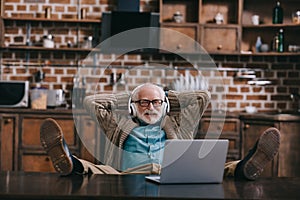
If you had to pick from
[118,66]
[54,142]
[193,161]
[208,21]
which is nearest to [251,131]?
[208,21]

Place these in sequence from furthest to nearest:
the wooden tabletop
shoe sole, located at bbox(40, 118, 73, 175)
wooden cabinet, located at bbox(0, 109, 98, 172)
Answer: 1. wooden cabinet, located at bbox(0, 109, 98, 172)
2. shoe sole, located at bbox(40, 118, 73, 175)
3. the wooden tabletop

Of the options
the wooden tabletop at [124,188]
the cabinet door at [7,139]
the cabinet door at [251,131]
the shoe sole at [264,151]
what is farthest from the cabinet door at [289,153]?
the shoe sole at [264,151]

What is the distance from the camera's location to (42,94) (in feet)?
18.5

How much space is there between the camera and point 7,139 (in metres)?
5.48

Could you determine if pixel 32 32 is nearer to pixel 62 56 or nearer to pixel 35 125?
pixel 62 56

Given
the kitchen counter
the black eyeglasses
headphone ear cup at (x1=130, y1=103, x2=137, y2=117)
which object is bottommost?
the kitchen counter

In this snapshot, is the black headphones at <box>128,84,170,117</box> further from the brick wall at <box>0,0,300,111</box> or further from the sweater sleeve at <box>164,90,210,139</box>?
the brick wall at <box>0,0,300,111</box>

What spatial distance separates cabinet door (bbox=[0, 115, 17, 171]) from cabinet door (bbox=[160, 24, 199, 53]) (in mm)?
1603

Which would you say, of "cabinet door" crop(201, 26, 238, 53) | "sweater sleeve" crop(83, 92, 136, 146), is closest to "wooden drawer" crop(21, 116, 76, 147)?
"cabinet door" crop(201, 26, 238, 53)

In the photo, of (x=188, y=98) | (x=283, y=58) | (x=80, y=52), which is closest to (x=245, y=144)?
(x=283, y=58)

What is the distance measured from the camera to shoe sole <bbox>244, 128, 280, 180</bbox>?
258cm

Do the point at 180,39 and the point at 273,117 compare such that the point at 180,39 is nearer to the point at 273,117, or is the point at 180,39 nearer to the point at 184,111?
the point at 273,117

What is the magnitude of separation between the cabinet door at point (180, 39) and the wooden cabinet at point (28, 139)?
3.53ft

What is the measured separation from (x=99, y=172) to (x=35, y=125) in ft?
9.05
